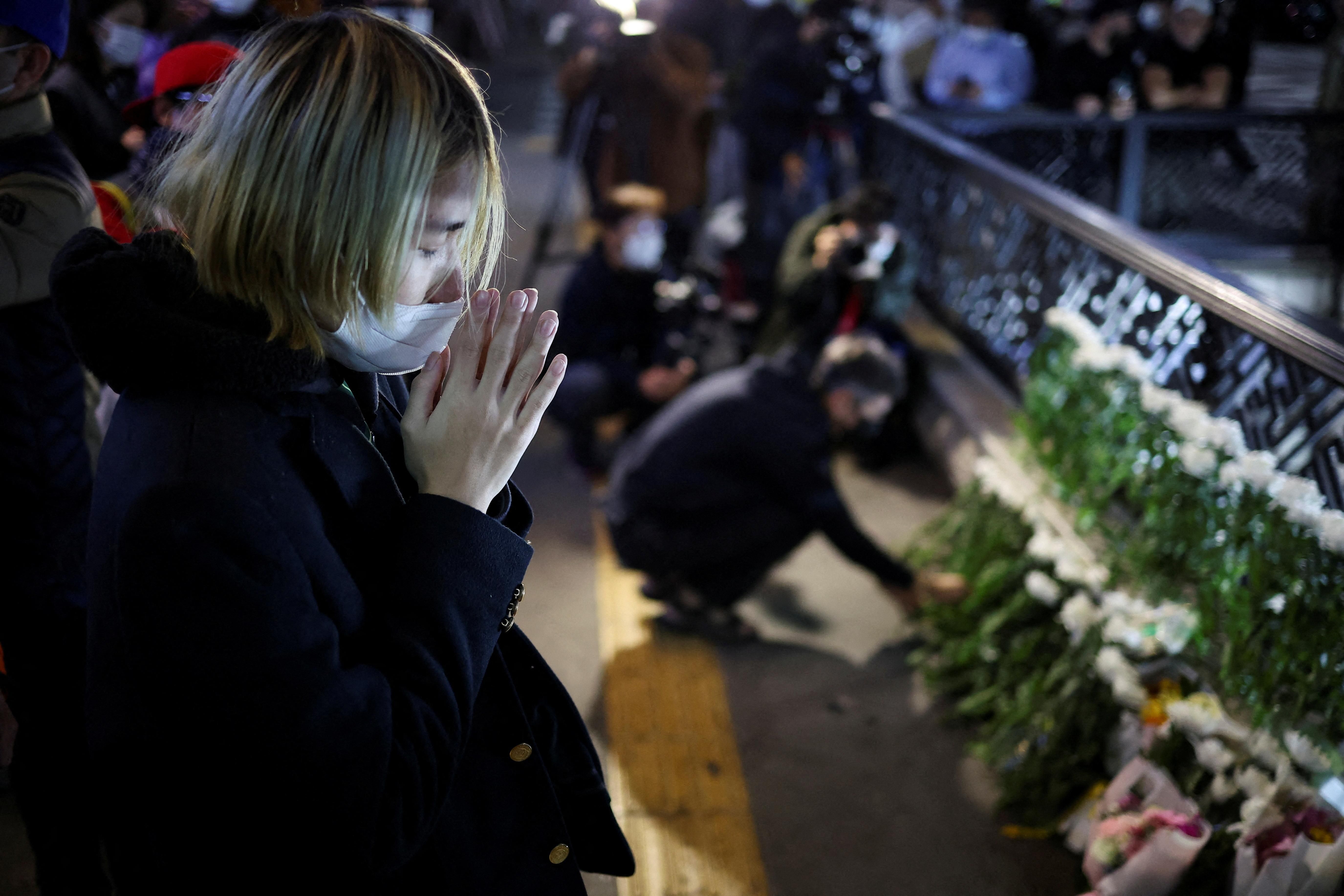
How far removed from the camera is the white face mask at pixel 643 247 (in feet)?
15.1

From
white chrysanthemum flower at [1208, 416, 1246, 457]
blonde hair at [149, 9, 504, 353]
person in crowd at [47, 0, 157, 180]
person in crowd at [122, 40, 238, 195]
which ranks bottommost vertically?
person in crowd at [47, 0, 157, 180]

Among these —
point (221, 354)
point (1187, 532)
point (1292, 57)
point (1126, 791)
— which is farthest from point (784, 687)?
point (1292, 57)

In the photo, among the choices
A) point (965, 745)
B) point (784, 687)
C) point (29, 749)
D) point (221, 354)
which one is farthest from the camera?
point (784, 687)

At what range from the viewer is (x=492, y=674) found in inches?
46.5

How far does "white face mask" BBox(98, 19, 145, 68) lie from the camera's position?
3.88m

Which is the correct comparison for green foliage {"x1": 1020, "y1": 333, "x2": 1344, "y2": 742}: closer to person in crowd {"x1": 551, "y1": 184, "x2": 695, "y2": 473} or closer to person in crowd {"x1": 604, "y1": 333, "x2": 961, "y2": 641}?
person in crowd {"x1": 604, "y1": 333, "x2": 961, "y2": 641}

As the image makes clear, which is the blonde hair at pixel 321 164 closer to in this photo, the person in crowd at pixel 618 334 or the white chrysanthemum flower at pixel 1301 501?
the white chrysanthemum flower at pixel 1301 501

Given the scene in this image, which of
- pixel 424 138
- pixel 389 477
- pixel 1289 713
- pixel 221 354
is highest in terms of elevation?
pixel 424 138

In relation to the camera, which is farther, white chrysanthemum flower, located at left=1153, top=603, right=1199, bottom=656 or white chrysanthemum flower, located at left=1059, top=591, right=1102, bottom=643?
white chrysanthemum flower, located at left=1059, top=591, right=1102, bottom=643

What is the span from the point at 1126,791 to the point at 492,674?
1791 millimetres

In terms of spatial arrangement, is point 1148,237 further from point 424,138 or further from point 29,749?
point 29,749

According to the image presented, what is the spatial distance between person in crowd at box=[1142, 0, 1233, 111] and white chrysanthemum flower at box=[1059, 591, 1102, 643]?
15.3 feet

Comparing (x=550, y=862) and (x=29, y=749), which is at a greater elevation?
(x=550, y=862)

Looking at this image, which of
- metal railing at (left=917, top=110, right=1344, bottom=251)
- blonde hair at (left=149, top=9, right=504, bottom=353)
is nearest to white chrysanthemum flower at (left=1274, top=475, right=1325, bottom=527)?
blonde hair at (left=149, top=9, right=504, bottom=353)
